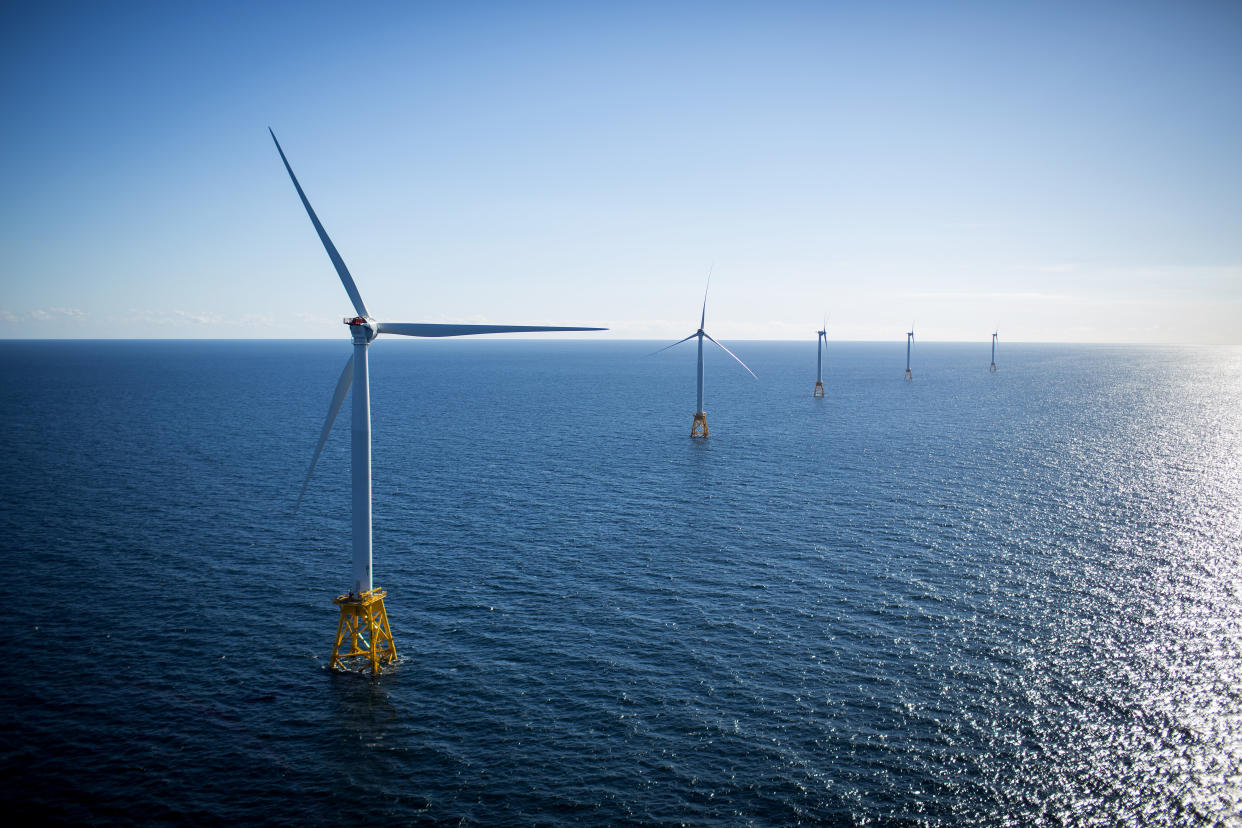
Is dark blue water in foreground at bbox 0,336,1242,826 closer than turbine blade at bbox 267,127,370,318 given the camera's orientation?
Yes

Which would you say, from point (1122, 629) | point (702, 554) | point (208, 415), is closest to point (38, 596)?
point (702, 554)

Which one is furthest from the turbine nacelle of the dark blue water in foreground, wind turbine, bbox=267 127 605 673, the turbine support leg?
the dark blue water in foreground

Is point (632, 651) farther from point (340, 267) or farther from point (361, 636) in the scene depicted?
point (340, 267)

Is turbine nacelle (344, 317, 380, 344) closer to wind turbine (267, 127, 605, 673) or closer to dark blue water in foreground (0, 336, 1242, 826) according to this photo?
wind turbine (267, 127, 605, 673)

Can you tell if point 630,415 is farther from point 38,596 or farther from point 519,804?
point 519,804

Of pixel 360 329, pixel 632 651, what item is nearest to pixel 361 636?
pixel 632 651

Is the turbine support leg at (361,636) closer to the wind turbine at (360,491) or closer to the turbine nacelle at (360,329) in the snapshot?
the wind turbine at (360,491)
